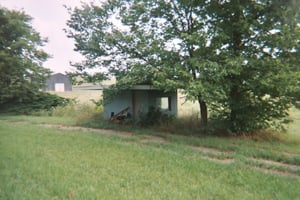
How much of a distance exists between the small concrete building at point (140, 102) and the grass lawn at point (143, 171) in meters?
5.38

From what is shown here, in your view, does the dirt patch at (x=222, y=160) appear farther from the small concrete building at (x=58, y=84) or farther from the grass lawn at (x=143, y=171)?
the small concrete building at (x=58, y=84)

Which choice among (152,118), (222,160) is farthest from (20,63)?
(222,160)

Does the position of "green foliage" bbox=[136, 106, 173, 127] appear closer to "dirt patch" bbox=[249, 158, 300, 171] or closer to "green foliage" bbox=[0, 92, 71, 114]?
"dirt patch" bbox=[249, 158, 300, 171]

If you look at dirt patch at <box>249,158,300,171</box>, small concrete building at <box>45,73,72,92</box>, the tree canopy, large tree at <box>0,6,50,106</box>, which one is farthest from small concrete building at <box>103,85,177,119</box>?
small concrete building at <box>45,73,72,92</box>

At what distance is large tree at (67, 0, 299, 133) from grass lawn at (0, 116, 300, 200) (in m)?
1.76

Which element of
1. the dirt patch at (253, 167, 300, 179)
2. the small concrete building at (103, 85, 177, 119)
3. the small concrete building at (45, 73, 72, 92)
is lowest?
the dirt patch at (253, 167, 300, 179)

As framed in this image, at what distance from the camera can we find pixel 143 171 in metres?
4.65

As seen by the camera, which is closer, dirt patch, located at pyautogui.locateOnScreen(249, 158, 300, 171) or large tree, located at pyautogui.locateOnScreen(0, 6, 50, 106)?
dirt patch, located at pyautogui.locateOnScreen(249, 158, 300, 171)

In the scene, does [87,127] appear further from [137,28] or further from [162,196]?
[162,196]

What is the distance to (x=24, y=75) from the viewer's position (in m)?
18.2

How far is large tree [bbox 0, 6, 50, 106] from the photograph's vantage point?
1755 cm

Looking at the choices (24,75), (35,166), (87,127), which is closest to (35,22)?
(24,75)

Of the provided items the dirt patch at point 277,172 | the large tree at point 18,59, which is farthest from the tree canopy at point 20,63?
the dirt patch at point 277,172

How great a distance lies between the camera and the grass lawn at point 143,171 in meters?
3.68
